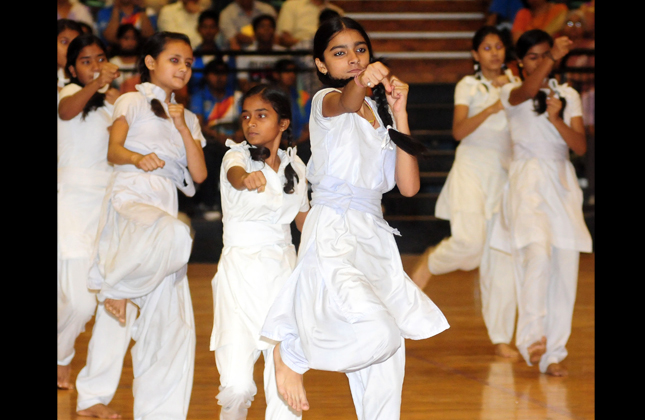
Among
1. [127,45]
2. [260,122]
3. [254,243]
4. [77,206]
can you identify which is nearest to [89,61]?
[77,206]

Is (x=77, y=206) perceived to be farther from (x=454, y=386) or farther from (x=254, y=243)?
(x=454, y=386)

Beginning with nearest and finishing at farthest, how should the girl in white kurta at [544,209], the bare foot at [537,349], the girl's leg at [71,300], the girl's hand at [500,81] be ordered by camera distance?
the girl's leg at [71,300]
the bare foot at [537,349]
the girl in white kurta at [544,209]
the girl's hand at [500,81]

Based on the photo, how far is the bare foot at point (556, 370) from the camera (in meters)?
4.72

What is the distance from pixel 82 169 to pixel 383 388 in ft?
7.37

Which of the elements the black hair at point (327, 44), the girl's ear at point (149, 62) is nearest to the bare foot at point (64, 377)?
the girl's ear at point (149, 62)

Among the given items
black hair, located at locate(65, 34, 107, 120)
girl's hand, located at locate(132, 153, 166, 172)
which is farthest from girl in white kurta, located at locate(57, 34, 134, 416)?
girl's hand, located at locate(132, 153, 166, 172)

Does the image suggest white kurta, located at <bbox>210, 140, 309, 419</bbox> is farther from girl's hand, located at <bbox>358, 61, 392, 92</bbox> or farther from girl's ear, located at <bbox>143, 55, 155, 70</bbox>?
girl's hand, located at <bbox>358, 61, 392, 92</bbox>

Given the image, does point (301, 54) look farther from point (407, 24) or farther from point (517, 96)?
point (517, 96)

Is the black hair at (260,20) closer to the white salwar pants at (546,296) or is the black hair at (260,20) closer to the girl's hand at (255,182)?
the white salwar pants at (546,296)

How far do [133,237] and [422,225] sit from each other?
625cm

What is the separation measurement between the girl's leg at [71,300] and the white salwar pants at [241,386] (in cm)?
127

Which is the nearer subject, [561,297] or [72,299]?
[72,299]

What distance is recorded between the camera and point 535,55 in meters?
5.02

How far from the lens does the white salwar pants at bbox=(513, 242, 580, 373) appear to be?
4.82 meters
